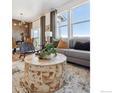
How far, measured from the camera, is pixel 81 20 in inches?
199

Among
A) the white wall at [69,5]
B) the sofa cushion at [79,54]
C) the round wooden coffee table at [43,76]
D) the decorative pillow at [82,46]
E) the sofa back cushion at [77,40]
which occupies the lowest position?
the round wooden coffee table at [43,76]

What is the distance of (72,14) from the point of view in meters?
5.61

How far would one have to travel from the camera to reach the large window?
4805 millimetres

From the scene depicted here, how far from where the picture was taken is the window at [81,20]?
474 cm

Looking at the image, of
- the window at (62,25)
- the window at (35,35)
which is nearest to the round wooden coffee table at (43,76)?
the window at (62,25)

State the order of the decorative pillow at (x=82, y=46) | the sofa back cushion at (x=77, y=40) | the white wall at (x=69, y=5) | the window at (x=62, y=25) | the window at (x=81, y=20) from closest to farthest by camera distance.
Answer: the decorative pillow at (x=82, y=46) < the sofa back cushion at (x=77, y=40) < the window at (x=81, y=20) < the white wall at (x=69, y=5) < the window at (x=62, y=25)

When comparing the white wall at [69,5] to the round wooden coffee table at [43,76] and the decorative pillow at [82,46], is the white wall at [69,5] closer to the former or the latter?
the decorative pillow at [82,46]

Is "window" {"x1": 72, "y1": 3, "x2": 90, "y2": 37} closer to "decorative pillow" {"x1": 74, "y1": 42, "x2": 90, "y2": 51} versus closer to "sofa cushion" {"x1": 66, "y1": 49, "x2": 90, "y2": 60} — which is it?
"decorative pillow" {"x1": 74, "y1": 42, "x2": 90, "y2": 51}

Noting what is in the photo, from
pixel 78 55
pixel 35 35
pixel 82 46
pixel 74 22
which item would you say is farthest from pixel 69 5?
pixel 35 35

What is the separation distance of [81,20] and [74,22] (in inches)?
19.2

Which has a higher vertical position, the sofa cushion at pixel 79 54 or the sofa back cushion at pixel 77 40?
the sofa back cushion at pixel 77 40
